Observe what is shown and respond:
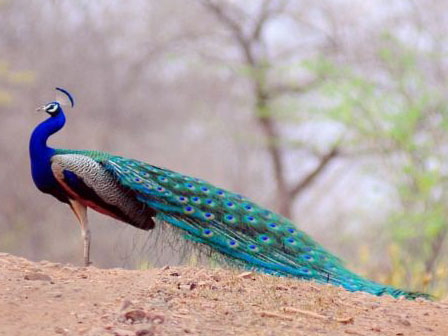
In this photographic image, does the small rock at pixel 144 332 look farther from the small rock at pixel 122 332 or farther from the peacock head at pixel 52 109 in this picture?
the peacock head at pixel 52 109

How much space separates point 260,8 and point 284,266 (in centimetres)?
1033

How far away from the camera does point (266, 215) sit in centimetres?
613

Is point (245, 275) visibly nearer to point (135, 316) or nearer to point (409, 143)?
point (135, 316)

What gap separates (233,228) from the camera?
5848 mm

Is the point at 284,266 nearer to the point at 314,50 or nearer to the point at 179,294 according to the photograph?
the point at 179,294

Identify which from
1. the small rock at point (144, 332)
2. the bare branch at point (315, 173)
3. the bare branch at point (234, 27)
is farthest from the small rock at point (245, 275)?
the bare branch at point (234, 27)

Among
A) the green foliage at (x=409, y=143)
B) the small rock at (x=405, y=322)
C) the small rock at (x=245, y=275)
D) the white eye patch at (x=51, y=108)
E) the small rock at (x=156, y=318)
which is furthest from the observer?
the green foliage at (x=409, y=143)

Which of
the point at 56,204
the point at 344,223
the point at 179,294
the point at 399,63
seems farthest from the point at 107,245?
the point at 179,294

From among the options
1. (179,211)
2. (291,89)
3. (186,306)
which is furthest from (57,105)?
(291,89)

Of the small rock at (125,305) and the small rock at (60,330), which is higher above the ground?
the small rock at (125,305)

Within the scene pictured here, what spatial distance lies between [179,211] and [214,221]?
26 centimetres

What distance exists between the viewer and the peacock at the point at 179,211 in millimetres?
5672

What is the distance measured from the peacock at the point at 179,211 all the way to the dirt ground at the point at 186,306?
33cm

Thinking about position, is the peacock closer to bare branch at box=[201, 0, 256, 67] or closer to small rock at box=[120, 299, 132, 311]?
small rock at box=[120, 299, 132, 311]
